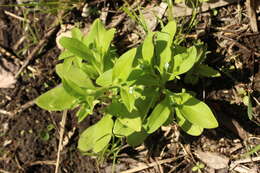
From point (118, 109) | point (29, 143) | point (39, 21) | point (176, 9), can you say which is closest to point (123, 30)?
point (176, 9)

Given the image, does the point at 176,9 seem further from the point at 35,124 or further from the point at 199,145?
the point at 35,124

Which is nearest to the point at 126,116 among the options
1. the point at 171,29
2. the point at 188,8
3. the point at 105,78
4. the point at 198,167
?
the point at 105,78

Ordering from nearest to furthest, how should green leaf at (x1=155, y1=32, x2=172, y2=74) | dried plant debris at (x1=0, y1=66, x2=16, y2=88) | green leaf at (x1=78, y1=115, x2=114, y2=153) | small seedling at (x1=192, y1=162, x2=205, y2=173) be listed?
green leaf at (x1=155, y1=32, x2=172, y2=74), green leaf at (x1=78, y1=115, x2=114, y2=153), small seedling at (x1=192, y1=162, x2=205, y2=173), dried plant debris at (x1=0, y1=66, x2=16, y2=88)

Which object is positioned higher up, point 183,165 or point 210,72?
point 210,72

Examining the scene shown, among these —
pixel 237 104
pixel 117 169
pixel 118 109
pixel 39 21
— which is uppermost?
pixel 39 21

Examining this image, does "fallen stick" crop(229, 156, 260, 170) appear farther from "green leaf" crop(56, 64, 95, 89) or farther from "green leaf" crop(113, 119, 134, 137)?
"green leaf" crop(56, 64, 95, 89)

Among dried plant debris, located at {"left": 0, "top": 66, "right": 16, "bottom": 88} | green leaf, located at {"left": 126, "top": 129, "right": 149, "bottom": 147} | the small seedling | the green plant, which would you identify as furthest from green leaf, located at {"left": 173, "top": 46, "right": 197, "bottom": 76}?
dried plant debris, located at {"left": 0, "top": 66, "right": 16, "bottom": 88}
